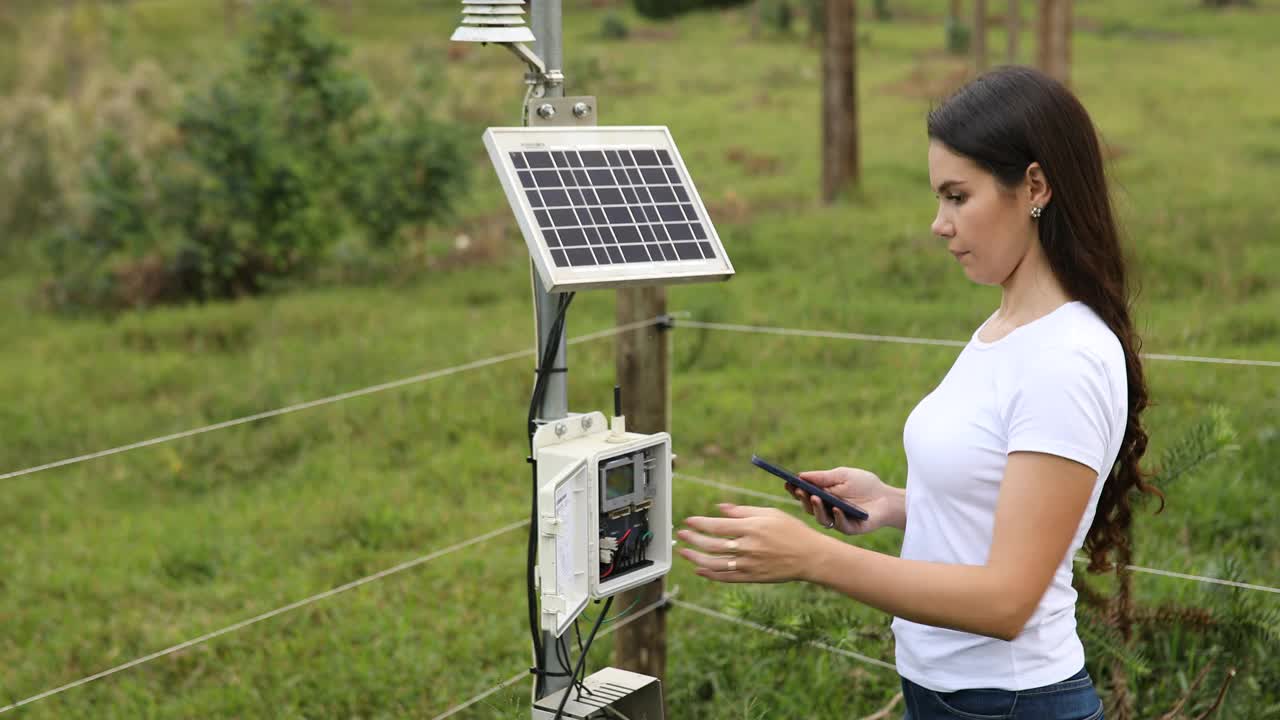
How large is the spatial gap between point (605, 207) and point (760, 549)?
2.47 ft

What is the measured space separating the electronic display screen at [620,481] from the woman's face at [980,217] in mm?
664

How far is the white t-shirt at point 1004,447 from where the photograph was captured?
1.63m

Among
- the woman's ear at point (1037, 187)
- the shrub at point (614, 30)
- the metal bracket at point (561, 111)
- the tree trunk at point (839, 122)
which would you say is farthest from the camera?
the shrub at point (614, 30)

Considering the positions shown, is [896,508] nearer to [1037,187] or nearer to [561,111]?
[1037,187]

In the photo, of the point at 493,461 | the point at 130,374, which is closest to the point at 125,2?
the point at 130,374

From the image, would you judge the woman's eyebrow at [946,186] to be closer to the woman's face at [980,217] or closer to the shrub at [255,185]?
the woman's face at [980,217]

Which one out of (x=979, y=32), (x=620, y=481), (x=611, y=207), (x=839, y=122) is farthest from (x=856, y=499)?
(x=979, y=32)

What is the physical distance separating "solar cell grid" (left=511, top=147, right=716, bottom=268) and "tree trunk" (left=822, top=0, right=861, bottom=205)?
959 centimetres

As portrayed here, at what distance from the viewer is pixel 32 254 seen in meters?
10.9

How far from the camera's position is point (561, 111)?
7.49ft

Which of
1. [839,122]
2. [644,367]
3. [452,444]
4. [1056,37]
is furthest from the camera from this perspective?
[1056,37]

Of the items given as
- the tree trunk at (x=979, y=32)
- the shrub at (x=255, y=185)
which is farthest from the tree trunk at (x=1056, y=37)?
the shrub at (x=255, y=185)

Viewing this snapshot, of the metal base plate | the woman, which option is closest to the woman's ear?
the woman

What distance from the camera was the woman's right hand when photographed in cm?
208
